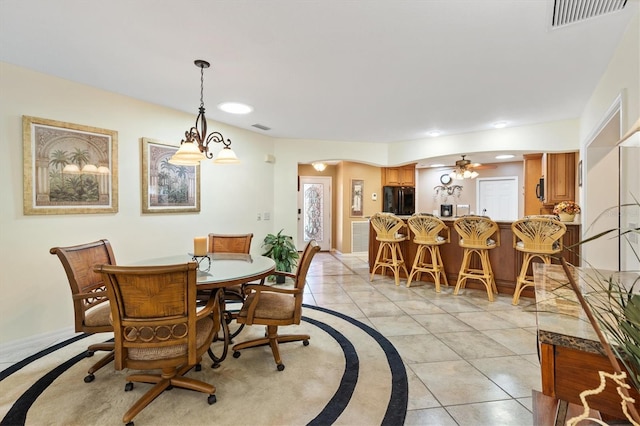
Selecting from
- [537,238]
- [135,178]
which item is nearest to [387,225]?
[537,238]

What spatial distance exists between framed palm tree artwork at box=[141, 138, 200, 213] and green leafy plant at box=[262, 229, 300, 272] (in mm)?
1324

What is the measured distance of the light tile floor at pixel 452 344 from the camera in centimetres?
183

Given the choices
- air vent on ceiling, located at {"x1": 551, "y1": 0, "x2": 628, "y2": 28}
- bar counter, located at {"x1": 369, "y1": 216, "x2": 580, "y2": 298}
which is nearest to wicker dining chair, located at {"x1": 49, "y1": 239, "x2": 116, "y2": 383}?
air vent on ceiling, located at {"x1": 551, "y1": 0, "x2": 628, "y2": 28}

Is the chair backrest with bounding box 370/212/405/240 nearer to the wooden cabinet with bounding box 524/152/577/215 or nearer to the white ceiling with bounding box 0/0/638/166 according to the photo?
the white ceiling with bounding box 0/0/638/166

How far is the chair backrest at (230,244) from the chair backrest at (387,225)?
2195 millimetres

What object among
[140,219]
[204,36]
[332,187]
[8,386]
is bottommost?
[8,386]

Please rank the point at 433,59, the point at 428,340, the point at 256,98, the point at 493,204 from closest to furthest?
the point at 433,59
the point at 428,340
the point at 256,98
the point at 493,204

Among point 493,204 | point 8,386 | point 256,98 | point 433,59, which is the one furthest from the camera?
point 493,204

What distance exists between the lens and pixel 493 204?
8023 mm

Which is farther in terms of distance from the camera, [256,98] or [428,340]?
[256,98]

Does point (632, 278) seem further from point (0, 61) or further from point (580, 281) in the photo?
point (0, 61)

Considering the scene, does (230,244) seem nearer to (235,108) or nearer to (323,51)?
(235,108)

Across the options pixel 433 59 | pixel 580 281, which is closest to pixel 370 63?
pixel 433 59

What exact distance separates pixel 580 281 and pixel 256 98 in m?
3.08
